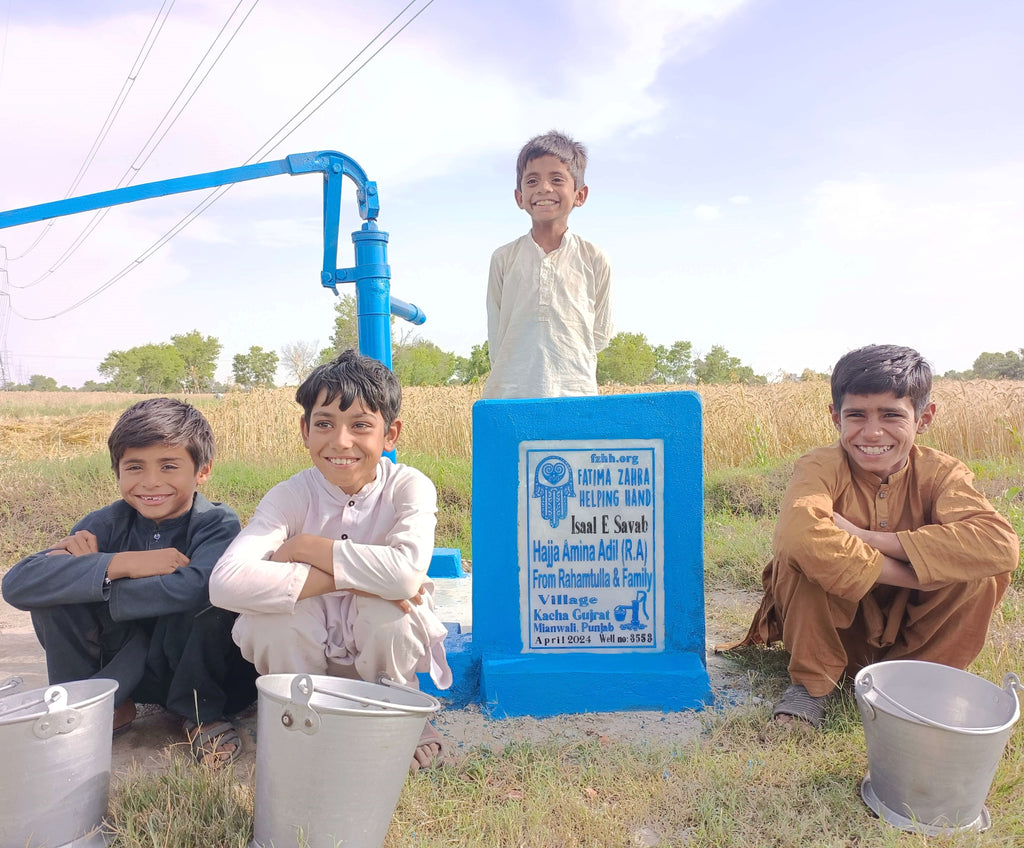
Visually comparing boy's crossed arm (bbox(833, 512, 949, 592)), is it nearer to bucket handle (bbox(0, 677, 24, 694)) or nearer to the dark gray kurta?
the dark gray kurta

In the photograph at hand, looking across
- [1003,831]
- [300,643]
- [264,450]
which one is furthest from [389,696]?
[264,450]

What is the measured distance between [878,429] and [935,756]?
110 centimetres

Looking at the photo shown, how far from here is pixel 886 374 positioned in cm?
261

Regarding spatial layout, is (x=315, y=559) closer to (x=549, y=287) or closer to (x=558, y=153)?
(x=549, y=287)

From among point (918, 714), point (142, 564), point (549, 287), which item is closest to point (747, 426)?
point (549, 287)

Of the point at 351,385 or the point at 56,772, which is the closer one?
the point at 56,772

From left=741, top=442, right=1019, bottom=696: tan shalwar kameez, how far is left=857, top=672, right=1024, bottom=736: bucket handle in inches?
17.6

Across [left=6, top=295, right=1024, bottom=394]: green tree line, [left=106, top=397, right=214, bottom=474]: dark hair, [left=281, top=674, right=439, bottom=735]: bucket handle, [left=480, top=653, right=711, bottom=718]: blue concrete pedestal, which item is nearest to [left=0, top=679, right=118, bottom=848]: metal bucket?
[left=281, top=674, right=439, bottom=735]: bucket handle

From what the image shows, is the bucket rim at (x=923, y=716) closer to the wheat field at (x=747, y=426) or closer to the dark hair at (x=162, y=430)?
the dark hair at (x=162, y=430)

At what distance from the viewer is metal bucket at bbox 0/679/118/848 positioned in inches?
67.1

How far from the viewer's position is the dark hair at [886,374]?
8.55 ft

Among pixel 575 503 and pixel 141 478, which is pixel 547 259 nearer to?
pixel 575 503

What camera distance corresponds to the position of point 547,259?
136 inches

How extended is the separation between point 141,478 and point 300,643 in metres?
0.84
